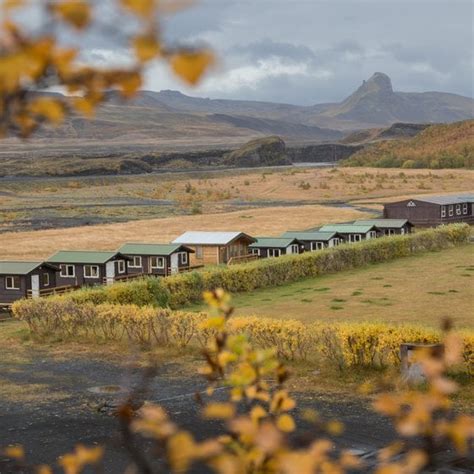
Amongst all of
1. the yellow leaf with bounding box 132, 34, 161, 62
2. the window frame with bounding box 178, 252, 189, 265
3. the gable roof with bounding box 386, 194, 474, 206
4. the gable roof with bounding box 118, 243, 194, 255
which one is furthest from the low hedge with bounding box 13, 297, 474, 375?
the gable roof with bounding box 386, 194, 474, 206

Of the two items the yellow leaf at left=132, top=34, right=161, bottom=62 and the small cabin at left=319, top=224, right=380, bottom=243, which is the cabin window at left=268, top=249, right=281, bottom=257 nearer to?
the small cabin at left=319, top=224, right=380, bottom=243

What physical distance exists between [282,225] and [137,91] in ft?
274

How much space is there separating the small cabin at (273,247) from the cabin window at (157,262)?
857cm

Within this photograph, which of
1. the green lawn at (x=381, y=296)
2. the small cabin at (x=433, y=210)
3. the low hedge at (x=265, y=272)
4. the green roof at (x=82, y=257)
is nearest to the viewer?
the green lawn at (x=381, y=296)

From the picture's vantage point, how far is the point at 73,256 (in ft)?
161

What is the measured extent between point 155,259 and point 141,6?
167 ft

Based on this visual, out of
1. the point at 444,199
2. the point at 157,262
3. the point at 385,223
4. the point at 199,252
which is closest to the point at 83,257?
the point at 157,262

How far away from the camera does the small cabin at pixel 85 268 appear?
48656 mm

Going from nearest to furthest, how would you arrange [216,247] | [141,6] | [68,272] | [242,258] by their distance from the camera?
1. [141,6]
2. [68,272]
3. [216,247]
4. [242,258]

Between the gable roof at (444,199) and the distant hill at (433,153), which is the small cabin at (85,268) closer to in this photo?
the gable roof at (444,199)

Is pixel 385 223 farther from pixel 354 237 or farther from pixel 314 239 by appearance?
pixel 314 239

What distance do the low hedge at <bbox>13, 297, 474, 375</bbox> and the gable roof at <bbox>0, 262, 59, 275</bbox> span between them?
332 inches

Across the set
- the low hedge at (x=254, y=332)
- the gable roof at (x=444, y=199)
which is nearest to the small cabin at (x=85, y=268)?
the low hedge at (x=254, y=332)

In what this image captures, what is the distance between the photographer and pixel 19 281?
143 ft
